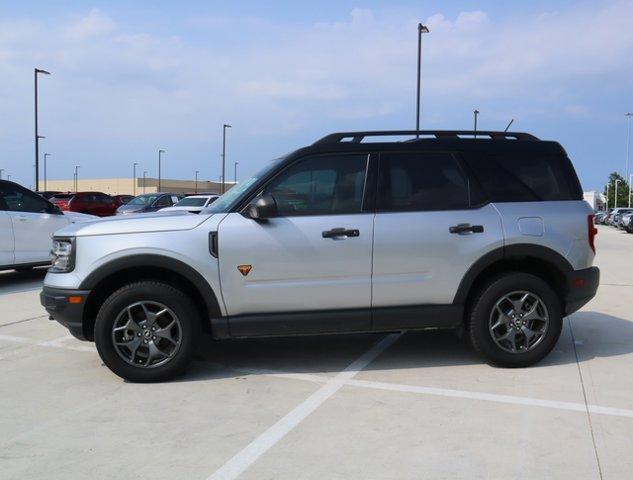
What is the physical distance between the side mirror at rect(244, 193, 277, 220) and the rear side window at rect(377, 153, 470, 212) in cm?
90

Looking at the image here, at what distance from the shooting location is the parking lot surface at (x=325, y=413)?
3383 mm

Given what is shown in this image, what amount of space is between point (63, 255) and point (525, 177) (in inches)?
156

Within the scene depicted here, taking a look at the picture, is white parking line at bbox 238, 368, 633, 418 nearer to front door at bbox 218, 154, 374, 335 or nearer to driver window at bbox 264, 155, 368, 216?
front door at bbox 218, 154, 374, 335

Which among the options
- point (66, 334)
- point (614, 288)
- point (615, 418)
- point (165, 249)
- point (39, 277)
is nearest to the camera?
point (615, 418)

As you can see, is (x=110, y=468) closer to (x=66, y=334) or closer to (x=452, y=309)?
(x=452, y=309)

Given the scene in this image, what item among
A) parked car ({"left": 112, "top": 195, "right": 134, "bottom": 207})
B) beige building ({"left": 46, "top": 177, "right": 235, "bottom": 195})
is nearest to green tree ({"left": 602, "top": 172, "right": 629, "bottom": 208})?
beige building ({"left": 46, "top": 177, "right": 235, "bottom": 195})

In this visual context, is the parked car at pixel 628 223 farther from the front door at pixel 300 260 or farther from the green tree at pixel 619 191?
the green tree at pixel 619 191

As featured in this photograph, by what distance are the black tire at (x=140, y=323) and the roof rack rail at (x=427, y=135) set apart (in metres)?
1.75

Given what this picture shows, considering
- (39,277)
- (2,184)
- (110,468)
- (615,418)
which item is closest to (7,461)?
(110,468)

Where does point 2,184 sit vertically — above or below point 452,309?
above

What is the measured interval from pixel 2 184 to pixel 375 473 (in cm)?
875

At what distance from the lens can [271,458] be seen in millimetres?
3455

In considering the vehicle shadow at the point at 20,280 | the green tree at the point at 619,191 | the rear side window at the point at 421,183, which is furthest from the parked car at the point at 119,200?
the green tree at the point at 619,191

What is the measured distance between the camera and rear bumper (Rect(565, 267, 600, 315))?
520cm
